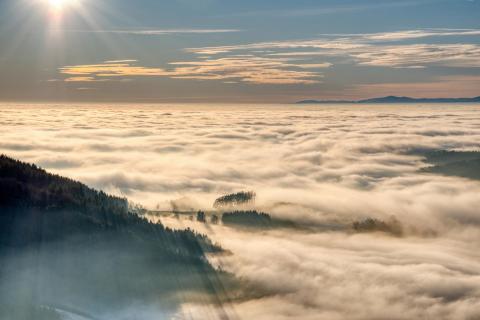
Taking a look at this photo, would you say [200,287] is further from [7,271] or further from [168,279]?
[7,271]

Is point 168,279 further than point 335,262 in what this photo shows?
No

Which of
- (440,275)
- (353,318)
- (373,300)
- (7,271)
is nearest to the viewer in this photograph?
(7,271)

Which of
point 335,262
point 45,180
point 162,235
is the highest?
point 45,180

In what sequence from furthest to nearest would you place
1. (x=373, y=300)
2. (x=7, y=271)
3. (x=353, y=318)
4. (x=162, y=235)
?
(x=162, y=235) < (x=373, y=300) < (x=353, y=318) < (x=7, y=271)

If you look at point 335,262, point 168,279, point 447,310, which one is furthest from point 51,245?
point 447,310

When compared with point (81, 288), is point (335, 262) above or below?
below

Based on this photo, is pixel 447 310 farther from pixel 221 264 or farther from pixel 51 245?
pixel 51 245
